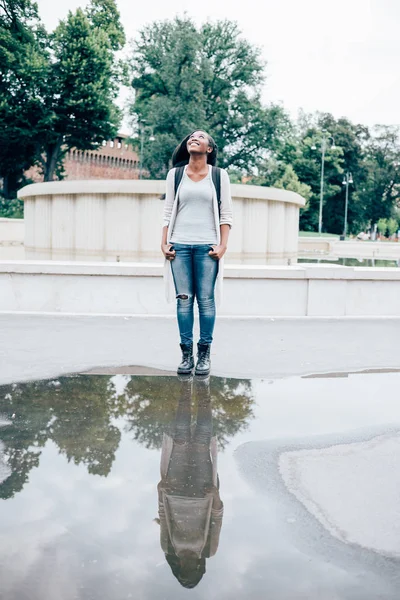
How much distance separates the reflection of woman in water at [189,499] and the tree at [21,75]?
138ft

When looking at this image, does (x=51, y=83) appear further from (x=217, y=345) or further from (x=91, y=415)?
(x=91, y=415)

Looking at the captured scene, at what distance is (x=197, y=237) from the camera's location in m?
5.23

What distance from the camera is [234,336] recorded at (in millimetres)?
7113

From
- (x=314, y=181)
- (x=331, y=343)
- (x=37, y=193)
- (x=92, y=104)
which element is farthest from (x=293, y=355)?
(x=314, y=181)

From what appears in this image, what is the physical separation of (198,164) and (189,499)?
9.88 feet

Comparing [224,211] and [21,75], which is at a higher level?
[21,75]

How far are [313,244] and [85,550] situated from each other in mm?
40643

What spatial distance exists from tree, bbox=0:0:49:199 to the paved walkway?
126ft

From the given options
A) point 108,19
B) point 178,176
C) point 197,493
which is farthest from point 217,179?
point 108,19

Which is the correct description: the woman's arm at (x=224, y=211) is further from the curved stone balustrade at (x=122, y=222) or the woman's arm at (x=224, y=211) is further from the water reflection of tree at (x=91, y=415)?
the curved stone balustrade at (x=122, y=222)

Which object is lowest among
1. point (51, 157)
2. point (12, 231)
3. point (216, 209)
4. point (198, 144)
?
point (12, 231)

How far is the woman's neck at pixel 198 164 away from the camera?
5209 mm

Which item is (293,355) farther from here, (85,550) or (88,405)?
(85,550)

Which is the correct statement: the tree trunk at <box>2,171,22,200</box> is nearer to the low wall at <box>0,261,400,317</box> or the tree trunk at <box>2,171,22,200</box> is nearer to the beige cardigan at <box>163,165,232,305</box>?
the low wall at <box>0,261,400,317</box>
